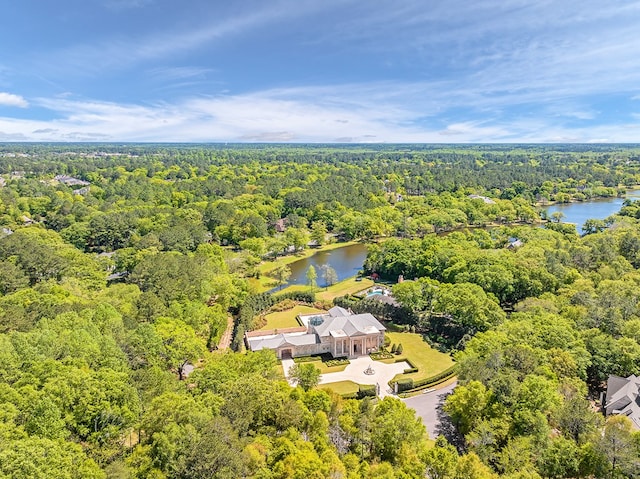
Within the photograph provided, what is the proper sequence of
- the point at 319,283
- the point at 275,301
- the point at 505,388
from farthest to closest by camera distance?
1. the point at 319,283
2. the point at 275,301
3. the point at 505,388

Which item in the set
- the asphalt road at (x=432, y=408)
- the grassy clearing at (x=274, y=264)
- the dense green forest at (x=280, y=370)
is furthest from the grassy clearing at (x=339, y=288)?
the asphalt road at (x=432, y=408)

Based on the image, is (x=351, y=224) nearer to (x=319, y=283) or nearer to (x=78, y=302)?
(x=319, y=283)

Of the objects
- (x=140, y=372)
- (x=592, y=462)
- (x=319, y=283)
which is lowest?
(x=319, y=283)

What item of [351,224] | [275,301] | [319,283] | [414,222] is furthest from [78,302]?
[414,222]

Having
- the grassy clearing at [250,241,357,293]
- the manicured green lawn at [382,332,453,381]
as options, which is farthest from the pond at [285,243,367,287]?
the manicured green lawn at [382,332,453,381]

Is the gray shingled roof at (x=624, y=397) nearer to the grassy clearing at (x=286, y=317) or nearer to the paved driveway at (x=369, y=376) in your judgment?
the paved driveway at (x=369, y=376)

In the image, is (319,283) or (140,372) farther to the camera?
(319,283)
